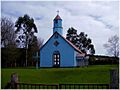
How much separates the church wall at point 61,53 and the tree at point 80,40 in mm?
16565

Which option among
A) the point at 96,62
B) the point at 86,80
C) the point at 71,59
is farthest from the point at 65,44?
the point at 86,80

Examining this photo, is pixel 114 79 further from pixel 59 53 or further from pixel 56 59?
pixel 56 59

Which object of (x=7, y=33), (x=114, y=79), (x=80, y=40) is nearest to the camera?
(x=114, y=79)

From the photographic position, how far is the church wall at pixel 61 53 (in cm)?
4106

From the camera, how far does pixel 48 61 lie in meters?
42.0

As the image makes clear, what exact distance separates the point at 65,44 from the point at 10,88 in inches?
1223

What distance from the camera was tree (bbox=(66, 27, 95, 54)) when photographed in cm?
5866

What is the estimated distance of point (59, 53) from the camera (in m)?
41.7

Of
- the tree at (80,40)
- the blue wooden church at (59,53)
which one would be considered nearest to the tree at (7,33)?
the blue wooden church at (59,53)

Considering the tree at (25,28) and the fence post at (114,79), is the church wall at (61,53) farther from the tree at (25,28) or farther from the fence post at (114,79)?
the fence post at (114,79)

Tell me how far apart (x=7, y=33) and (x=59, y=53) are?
8061 millimetres

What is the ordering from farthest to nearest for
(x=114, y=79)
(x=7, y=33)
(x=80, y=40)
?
1. (x=80, y=40)
2. (x=7, y=33)
3. (x=114, y=79)

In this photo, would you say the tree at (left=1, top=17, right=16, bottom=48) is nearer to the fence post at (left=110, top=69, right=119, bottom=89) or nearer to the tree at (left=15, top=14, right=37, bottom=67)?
the tree at (left=15, top=14, right=37, bottom=67)

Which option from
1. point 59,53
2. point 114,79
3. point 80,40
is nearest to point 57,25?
point 59,53
